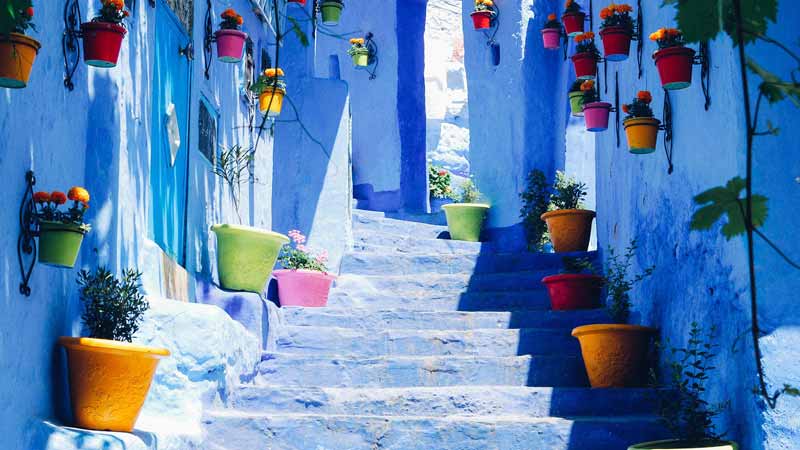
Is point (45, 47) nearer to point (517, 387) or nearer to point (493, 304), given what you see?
point (517, 387)

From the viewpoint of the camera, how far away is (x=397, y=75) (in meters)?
13.4

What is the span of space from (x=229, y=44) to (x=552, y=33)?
4.11 meters

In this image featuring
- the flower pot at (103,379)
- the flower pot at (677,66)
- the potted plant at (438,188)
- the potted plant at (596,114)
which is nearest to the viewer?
the flower pot at (103,379)

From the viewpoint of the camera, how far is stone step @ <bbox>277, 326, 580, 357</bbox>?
709cm

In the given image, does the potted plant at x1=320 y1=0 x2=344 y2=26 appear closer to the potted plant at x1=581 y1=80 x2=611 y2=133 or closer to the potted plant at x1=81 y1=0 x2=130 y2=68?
the potted plant at x1=581 y1=80 x2=611 y2=133

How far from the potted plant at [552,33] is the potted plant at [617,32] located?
3.46 meters

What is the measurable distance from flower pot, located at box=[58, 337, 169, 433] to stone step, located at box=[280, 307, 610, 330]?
11.4ft

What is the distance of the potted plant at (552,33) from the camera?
33.5ft

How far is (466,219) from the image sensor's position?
432 inches

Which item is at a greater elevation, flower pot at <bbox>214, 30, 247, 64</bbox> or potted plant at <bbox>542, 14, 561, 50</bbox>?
potted plant at <bbox>542, 14, 561, 50</bbox>

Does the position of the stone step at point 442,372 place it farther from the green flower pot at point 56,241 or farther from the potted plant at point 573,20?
the potted plant at point 573,20

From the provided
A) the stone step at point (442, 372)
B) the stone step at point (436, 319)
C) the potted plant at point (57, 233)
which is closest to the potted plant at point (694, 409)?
the stone step at point (442, 372)

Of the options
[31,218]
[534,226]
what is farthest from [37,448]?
[534,226]

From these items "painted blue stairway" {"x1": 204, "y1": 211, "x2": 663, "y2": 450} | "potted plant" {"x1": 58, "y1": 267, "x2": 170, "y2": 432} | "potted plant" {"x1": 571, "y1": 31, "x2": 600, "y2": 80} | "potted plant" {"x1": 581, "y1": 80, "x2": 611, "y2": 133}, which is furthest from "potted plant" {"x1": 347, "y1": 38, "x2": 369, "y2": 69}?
"potted plant" {"x1": 58, "y1": 267, "x2": 170, "y2": 432}
